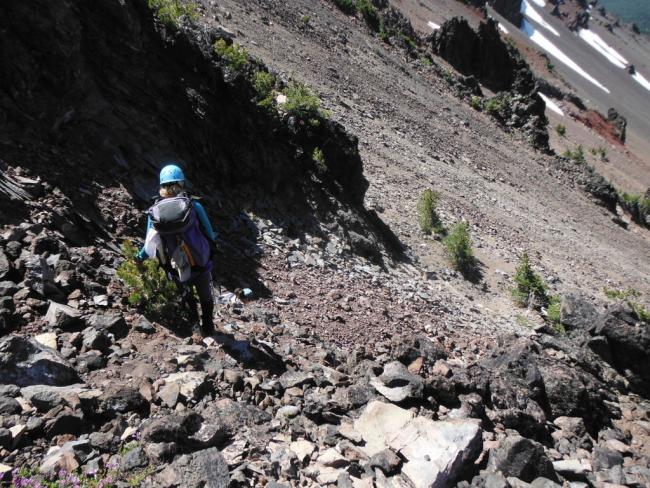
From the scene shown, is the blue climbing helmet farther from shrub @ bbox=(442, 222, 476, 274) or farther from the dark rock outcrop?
the dark rock outcrop

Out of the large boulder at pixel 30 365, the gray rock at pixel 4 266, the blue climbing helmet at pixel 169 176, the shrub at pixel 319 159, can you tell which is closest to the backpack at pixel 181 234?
the blue climbing helmet at pixel 169 176

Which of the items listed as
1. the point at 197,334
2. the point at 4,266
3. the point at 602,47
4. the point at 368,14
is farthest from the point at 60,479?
the point at 602,47

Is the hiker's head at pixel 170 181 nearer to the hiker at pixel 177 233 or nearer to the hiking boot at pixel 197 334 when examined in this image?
the hiker at pixel 177 233

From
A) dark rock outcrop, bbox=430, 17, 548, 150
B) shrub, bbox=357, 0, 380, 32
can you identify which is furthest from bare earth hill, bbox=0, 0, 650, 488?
dark rock outcrop, bbox=430, 17, 548, 150

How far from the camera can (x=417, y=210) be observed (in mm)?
11938

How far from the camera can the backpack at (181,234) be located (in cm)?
395

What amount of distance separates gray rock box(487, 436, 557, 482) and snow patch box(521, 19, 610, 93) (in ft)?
208

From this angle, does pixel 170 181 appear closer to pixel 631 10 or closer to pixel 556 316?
pixel 556 316

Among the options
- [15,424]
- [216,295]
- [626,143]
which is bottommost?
[216,295]

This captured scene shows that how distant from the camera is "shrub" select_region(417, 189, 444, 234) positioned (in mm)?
11414

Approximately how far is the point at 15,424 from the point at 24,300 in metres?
1.31

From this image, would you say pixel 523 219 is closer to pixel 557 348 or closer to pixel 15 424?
pixel 557 348

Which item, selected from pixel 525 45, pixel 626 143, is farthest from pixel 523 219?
pixel 525 45

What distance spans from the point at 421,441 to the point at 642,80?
84.0 metres
